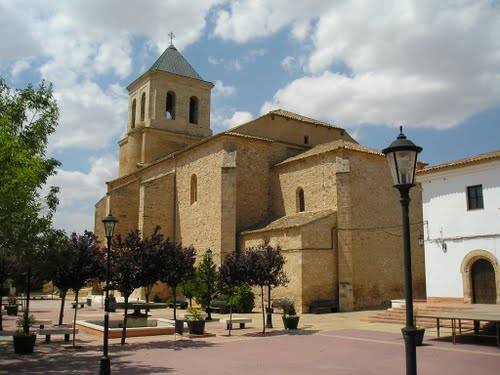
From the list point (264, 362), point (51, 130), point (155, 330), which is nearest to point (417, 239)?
point (155, 330)

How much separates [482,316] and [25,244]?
11.8 m

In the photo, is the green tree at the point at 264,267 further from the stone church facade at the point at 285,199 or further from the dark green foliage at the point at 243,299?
the dark green foliage at the point at 243,299

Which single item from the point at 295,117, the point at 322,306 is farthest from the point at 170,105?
the point at 322,306

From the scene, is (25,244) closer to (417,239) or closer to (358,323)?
(358,323)

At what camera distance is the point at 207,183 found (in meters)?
30.0

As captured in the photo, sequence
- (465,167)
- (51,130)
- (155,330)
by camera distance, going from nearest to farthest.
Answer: (51,130), (155,330), (465,167)

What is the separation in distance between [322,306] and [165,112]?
2170cm

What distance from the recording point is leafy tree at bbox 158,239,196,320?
16.3m

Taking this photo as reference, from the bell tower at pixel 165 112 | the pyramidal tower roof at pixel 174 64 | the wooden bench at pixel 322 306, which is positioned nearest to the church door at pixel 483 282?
the wooden bench at pixel 322 306

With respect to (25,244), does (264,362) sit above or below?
below

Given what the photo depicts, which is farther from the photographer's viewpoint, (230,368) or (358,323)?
(358,323)

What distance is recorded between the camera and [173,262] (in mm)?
17844

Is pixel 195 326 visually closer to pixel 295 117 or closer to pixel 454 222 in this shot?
pixel 454 222

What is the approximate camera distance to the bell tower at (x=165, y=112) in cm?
3838
